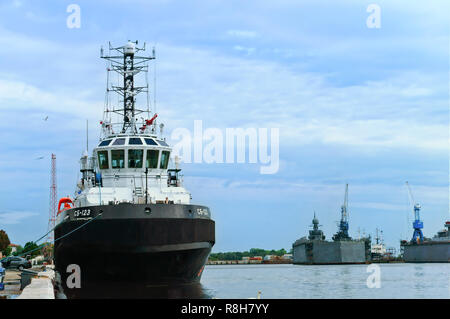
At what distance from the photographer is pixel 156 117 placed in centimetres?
4328

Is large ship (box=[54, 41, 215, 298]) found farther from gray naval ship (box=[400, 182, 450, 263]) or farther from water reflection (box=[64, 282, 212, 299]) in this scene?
gray naval ship (box=[400, 182, 450, 263])

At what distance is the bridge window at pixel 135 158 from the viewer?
38531 mm

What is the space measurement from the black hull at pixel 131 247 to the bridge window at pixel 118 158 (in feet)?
20.1

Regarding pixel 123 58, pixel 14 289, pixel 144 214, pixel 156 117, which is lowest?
pixel 14 289

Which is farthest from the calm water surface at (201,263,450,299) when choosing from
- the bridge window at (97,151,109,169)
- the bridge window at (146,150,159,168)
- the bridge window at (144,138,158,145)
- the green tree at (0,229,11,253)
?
the green tree at (0,229,11,253)

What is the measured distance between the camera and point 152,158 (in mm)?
39156

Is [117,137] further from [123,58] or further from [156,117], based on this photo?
[123,58]

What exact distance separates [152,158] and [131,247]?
30.3 feet

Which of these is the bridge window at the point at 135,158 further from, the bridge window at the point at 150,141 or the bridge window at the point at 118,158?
the bridge window at the point at 150,141

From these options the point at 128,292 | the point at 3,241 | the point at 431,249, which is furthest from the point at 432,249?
the point at 128,292
